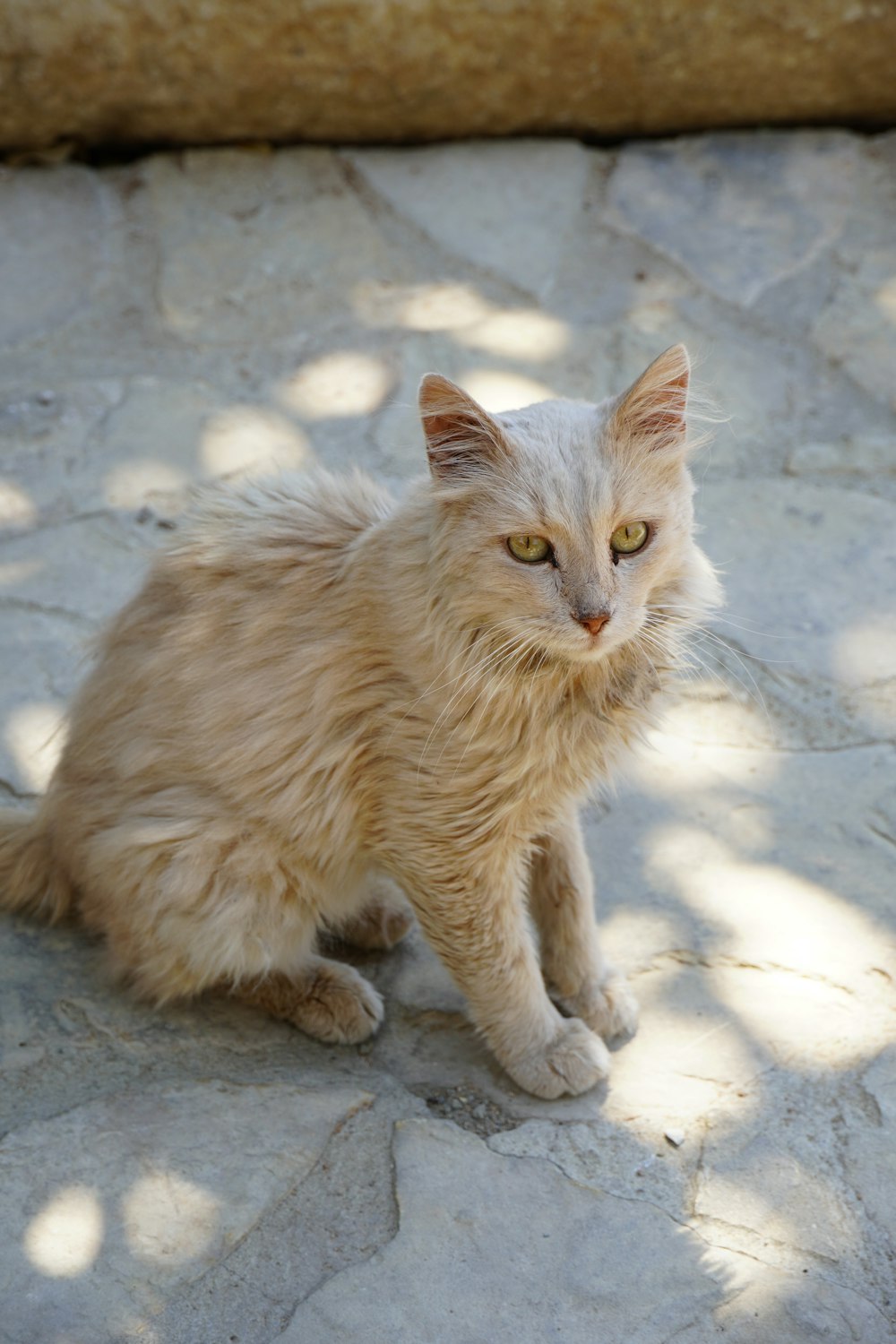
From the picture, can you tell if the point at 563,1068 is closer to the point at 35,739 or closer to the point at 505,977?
the point at 505,977

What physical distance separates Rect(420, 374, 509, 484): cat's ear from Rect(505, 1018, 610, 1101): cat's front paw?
1139 mm

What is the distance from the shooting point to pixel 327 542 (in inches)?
101

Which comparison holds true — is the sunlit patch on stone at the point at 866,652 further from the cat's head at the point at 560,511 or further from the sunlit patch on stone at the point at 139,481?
the sunlit patch on stone at the point at 139,481

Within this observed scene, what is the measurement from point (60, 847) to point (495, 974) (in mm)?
954

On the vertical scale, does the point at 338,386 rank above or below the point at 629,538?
below

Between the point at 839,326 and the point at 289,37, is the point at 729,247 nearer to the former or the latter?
the point at 839,326

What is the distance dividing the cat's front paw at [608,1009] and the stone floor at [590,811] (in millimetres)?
41

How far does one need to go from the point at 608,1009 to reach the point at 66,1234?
112 cm

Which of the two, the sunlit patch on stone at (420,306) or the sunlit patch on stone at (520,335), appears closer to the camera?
the sunlit patch on stone at (520,335)

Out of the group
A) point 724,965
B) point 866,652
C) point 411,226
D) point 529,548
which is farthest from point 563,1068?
point 411,226

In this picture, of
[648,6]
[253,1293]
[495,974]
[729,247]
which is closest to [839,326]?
[729,247]

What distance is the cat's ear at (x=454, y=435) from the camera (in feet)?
7.23

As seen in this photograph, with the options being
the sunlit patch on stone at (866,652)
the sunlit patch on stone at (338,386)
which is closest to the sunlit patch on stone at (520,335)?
the sunlit patch on stone at (338,386)

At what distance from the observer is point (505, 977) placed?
2.50 metres
